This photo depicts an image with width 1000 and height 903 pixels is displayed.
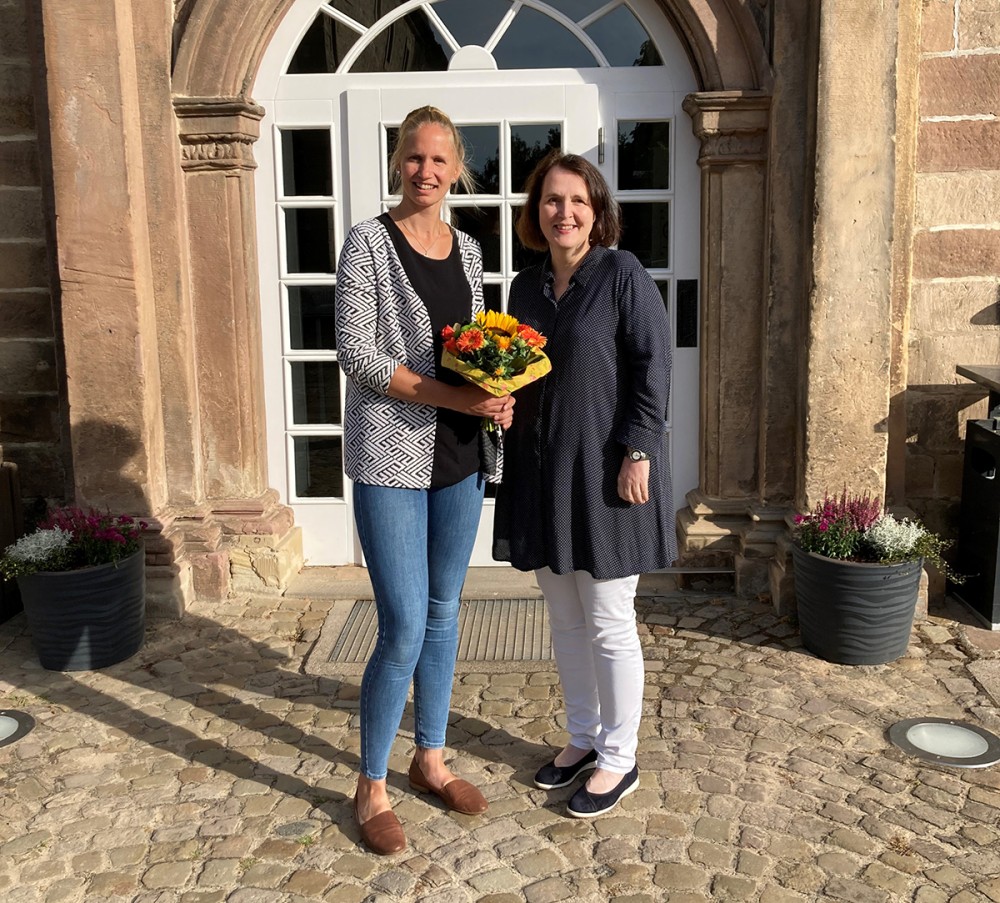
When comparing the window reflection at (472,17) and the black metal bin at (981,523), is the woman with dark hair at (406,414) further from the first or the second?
the black metal bin at (981,523)

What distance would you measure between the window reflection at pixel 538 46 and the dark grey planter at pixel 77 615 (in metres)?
3.03

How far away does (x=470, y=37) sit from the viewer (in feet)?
17.0

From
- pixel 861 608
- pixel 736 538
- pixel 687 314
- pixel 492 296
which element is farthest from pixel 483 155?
pixel 861 608

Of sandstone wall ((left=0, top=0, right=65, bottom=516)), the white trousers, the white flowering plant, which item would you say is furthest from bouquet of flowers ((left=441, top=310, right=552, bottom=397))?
sandstone wall ((left=0, top=0, right=65, bottom=516))

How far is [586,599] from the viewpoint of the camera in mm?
3186

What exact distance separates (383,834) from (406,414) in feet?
4.06

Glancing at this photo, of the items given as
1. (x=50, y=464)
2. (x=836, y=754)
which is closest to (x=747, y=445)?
(x=836, y=754)

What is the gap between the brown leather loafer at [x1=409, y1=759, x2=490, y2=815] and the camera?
327cm

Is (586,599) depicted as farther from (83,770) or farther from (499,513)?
(83,770)

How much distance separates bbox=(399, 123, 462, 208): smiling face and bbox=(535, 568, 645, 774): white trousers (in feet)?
3.91

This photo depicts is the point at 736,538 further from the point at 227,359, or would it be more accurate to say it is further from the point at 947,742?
the point at 227,359

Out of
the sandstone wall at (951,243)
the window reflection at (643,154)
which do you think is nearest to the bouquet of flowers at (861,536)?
the sandstone wall at (951,243)

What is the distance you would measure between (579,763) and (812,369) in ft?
7.22

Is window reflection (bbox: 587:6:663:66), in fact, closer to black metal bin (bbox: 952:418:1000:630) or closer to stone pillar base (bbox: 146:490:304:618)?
black metal bin (bbox: 952:418:1000:630)
